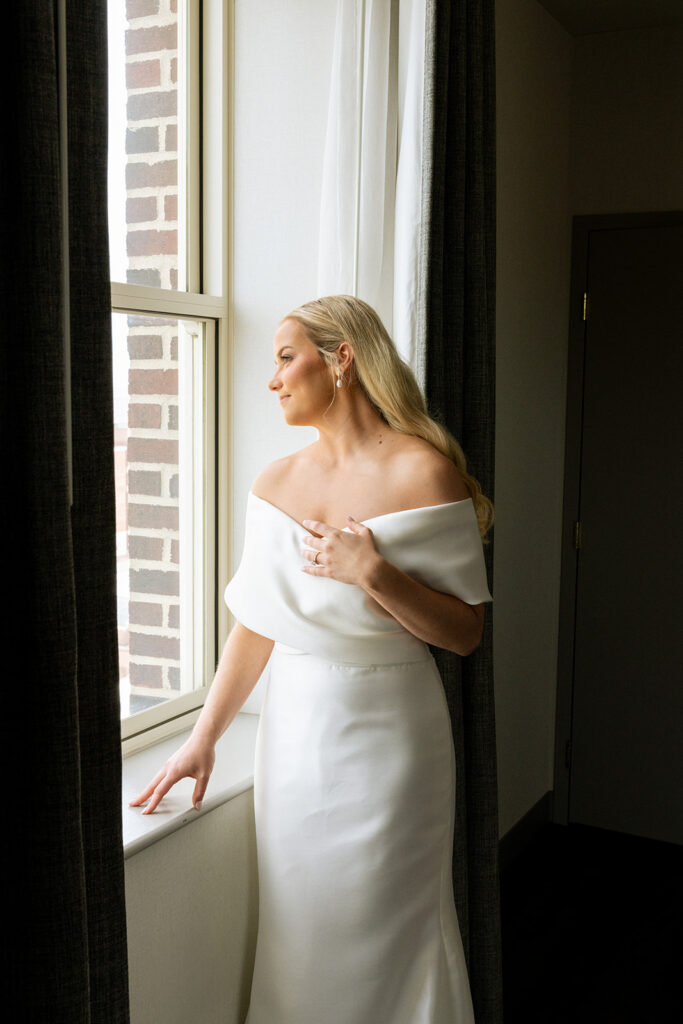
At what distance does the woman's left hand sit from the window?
1.46ft

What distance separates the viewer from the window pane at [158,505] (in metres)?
1.92

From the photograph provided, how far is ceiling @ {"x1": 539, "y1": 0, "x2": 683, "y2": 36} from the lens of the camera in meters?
3.23

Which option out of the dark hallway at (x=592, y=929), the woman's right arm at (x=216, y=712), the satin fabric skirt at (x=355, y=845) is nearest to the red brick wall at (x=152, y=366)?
the woman's right arm at (x=216, y=712)

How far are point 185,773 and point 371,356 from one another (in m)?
0.76

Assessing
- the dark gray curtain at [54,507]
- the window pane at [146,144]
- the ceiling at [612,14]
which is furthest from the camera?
the ceiling at [612,14]

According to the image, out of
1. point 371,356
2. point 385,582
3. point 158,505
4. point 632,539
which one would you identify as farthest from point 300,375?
point 632,539

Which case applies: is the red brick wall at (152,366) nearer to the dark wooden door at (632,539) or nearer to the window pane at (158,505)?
the window pane at (158,505)

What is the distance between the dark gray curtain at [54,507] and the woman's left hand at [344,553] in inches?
18.3

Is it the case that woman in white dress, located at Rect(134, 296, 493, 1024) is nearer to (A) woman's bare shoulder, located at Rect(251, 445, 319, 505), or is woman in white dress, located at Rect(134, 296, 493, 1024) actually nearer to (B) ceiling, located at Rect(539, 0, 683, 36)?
(A) woman's bare shoulder, located at Rect(251, 445, 319, 505)

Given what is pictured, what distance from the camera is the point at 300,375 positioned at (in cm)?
169

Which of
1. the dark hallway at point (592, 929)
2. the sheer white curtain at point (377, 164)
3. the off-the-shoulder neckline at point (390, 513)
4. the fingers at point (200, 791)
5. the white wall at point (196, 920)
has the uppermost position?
the sheer white curtain at point (377, 164)

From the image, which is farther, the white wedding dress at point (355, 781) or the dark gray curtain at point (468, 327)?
the dark gray curtain at point (468, 327)

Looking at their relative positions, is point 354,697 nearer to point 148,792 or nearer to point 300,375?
point 148,792

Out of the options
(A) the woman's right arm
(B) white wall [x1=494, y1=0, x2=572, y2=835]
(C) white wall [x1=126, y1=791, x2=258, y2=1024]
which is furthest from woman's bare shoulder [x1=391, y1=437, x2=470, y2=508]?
(B) white wall [x1=494, y1=0, x2=572, y2=835]
